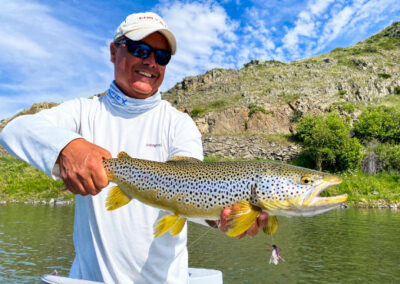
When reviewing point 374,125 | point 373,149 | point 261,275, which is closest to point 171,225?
point 261,275

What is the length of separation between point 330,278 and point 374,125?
42.8 meters

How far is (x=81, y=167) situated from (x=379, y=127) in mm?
53806

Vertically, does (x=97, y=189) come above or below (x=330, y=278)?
above

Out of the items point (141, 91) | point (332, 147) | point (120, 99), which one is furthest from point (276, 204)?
point (332, 147)

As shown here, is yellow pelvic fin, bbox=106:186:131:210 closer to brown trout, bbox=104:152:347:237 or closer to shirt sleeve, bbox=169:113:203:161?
brown trout, bbox=104:152:347:237

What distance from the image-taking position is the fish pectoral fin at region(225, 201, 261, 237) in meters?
2.42

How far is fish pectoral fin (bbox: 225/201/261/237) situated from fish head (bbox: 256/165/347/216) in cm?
13

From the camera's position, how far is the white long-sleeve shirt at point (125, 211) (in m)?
2.74

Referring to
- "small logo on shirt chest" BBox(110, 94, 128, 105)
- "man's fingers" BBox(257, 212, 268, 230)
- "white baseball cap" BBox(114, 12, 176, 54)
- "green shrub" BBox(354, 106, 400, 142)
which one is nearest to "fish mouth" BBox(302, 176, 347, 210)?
"man's fingers" BBox(257, 212, 268, 230)

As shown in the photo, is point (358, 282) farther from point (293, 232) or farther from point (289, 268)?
point (293, 232)

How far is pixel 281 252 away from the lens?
620 inches

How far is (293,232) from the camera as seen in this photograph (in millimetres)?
20297

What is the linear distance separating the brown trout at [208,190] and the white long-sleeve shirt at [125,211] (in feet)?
0.85

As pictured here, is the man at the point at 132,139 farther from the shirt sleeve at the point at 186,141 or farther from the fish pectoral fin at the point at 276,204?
the fish pectoral fin at the point at 276,204
